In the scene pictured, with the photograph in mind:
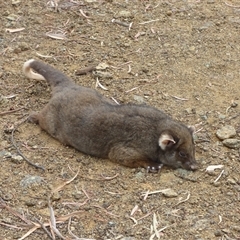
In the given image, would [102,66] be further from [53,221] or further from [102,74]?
[53,221]

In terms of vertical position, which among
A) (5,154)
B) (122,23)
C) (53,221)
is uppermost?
(53,221)

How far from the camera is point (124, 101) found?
9172 mm

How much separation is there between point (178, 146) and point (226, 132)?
68cm

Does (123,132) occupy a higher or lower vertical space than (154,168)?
higher

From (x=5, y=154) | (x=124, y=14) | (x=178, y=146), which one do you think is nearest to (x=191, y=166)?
(x=178, y=146)

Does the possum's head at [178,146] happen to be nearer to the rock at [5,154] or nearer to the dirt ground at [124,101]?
the dirt ground at [124,101]

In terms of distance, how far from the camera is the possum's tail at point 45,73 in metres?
9.12

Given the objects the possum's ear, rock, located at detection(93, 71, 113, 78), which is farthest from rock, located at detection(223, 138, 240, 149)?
rock, located at detection(93, 71, 113, 78)

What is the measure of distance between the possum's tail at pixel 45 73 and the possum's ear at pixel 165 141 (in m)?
1.63

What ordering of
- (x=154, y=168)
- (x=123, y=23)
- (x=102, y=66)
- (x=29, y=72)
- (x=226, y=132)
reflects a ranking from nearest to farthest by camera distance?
(x=154, y=168) < (x=226, y=132) < (x=29, y=72) < (x=102, y=66) < (x=123, y=23)

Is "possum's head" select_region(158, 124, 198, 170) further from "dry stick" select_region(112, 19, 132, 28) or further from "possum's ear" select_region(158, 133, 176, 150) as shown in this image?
"dry stick" select_region(112, 19, 132, 28)

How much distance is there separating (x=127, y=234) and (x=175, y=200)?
80cm

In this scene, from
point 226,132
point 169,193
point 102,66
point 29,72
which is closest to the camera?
point 169,193

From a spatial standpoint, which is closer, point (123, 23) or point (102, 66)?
point (102, 66)
